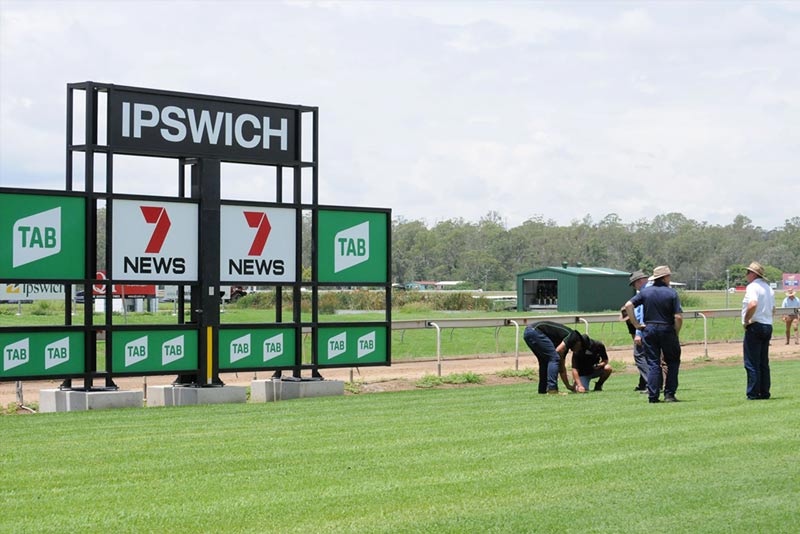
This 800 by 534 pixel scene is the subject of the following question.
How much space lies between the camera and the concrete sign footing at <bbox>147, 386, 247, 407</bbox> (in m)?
16.3

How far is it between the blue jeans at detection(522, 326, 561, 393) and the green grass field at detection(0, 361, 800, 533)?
5.07 feet

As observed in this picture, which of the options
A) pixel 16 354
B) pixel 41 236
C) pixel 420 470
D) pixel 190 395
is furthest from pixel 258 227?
pixel 420 470

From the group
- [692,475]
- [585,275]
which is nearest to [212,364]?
[692,475]

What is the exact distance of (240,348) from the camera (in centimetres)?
1702

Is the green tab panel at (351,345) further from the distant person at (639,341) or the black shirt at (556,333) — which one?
the distant person at (639,341)

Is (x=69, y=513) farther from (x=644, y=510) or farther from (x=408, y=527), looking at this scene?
(x=644, y=510)

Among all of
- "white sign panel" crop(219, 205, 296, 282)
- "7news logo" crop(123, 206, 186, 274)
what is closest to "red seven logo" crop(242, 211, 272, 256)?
"white sign panel" crop(219, 205, 296, 282)

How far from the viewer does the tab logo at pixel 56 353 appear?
598 inches

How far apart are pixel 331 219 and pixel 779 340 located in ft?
62.3

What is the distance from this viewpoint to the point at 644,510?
7.07 metres

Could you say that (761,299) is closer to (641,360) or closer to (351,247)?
(641,360)

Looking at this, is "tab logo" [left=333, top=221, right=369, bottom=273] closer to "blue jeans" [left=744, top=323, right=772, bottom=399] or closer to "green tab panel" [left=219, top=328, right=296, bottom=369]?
"green tab panel" [left=219, top=328, right=296, bottom=369]

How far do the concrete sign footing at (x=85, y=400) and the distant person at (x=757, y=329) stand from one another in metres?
8.30

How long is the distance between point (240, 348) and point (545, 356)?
4771 millimetres
